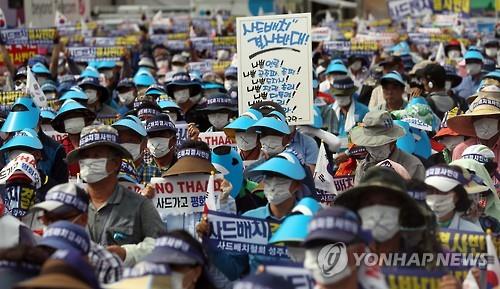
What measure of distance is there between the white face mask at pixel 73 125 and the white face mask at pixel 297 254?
18.2 feet

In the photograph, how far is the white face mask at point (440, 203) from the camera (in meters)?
7.53

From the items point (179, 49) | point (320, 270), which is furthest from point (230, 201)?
point (179, 49)

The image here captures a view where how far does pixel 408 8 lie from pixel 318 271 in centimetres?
3671

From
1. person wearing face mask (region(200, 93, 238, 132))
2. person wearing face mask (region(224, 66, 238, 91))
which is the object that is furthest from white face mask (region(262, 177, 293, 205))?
person wearing face mask (region(224, 66, 238, 91))

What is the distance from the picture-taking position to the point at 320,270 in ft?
18.6

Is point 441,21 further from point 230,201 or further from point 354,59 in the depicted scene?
point 230,201

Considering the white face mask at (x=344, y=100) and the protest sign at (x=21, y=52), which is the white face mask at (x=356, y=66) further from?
the white face mask at (x=344, y=100)

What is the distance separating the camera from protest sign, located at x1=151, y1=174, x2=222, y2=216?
9.20 m

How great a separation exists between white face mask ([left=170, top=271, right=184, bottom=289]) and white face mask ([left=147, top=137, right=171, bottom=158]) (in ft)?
14.3

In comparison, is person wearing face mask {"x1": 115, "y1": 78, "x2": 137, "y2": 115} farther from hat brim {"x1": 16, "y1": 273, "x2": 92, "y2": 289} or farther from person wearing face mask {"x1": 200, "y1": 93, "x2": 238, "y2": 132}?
hat brim {"x1": 16, "y1": 273, "x2": 92, "y2": 289}

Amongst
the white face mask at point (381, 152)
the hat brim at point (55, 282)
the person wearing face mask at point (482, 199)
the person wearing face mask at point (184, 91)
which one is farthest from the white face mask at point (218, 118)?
the hat brim at point (55, 282)

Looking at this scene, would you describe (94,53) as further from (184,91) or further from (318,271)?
(318,271)

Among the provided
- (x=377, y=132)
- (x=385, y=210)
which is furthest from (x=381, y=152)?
(x=385, y=210)

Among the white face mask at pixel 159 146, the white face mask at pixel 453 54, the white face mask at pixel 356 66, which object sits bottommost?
the white face mask at pixel 453 54
